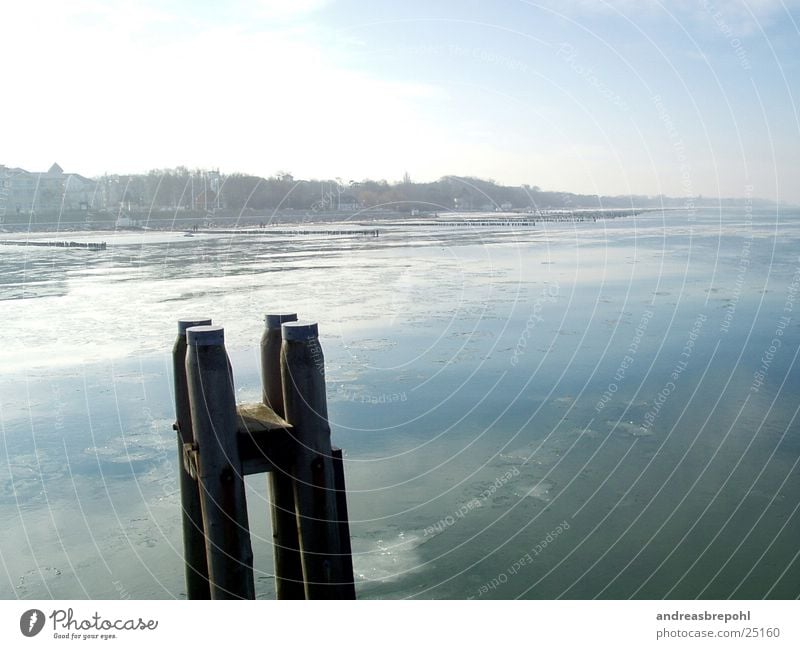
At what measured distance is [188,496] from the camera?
19.2 feet

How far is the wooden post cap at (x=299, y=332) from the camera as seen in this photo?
5.07 m

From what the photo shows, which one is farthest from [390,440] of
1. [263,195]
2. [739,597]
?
[263,195]

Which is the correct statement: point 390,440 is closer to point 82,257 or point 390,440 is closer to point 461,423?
point 461,423

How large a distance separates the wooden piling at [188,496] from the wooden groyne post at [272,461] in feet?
1.85

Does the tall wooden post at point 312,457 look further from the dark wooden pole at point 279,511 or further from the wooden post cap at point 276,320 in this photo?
the wooden post cap at point 276,320

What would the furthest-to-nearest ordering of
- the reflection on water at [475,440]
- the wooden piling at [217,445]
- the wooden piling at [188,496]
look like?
the reflection on water at [475,440], the wooden piling at [188,496], the wooden piling at [217,445]

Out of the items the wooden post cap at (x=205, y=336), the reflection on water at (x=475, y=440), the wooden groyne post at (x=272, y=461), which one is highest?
the wooden post cap at (x=205, y=336)

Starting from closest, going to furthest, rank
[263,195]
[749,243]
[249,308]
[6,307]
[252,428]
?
[252,428], [249,308], [6,307], [749,243], [263,195]

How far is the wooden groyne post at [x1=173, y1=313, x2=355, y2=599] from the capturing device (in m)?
4.93

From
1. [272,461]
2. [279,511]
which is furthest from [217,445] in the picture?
[279,511]

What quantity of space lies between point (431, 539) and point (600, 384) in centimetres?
573

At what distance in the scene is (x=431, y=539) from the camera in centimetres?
784

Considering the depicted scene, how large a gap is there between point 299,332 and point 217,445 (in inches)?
33.7
